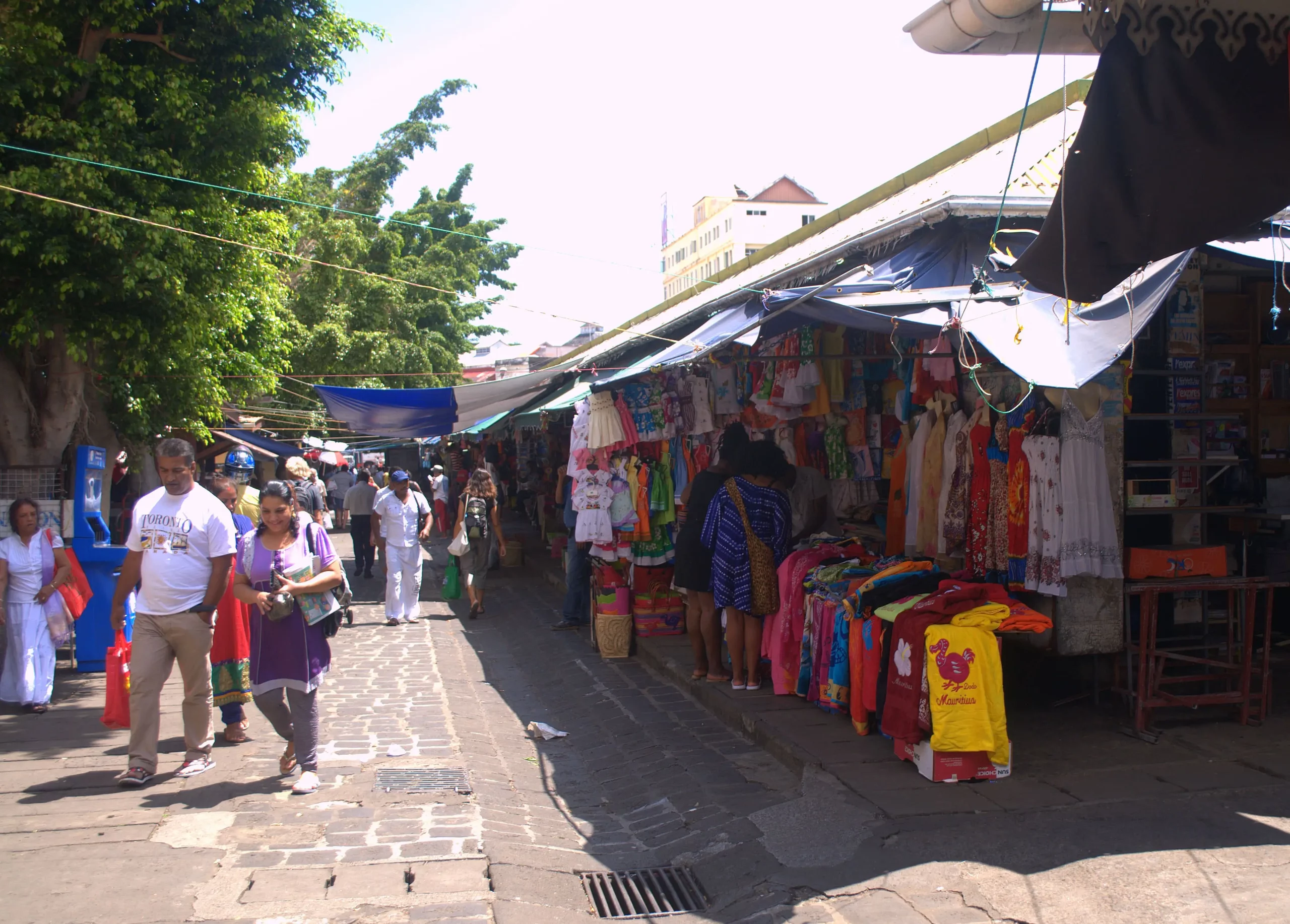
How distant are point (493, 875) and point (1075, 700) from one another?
420 centimetres

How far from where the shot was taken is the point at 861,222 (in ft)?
30.2

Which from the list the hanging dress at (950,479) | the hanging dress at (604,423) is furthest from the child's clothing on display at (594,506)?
the hanging dress at (950,479)

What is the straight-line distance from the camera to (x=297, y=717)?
18.9 feet

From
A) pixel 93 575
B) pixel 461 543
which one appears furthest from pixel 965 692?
pixel 461 543

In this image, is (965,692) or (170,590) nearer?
(965,692)

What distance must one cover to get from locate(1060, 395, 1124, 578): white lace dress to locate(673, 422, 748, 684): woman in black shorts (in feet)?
8.08

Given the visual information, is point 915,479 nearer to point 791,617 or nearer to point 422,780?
point 791,617

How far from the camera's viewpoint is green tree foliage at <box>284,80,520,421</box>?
77.0 ft

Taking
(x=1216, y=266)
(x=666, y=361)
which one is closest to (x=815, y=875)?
(x=666, y=361)

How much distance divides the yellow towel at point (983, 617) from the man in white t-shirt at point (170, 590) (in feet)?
13.7

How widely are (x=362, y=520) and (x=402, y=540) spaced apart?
4.56 metres

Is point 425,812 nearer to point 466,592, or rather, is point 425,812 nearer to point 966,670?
point 966,670

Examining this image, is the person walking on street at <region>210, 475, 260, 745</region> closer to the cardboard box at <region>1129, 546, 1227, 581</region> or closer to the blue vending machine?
the blue vending machine

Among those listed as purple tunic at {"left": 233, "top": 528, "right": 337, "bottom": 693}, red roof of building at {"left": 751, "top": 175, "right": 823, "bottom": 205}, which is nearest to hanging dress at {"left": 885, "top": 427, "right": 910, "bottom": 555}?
purple tunic at {"left": 233, "top": 528, "right": 337, "bottom": 693}
